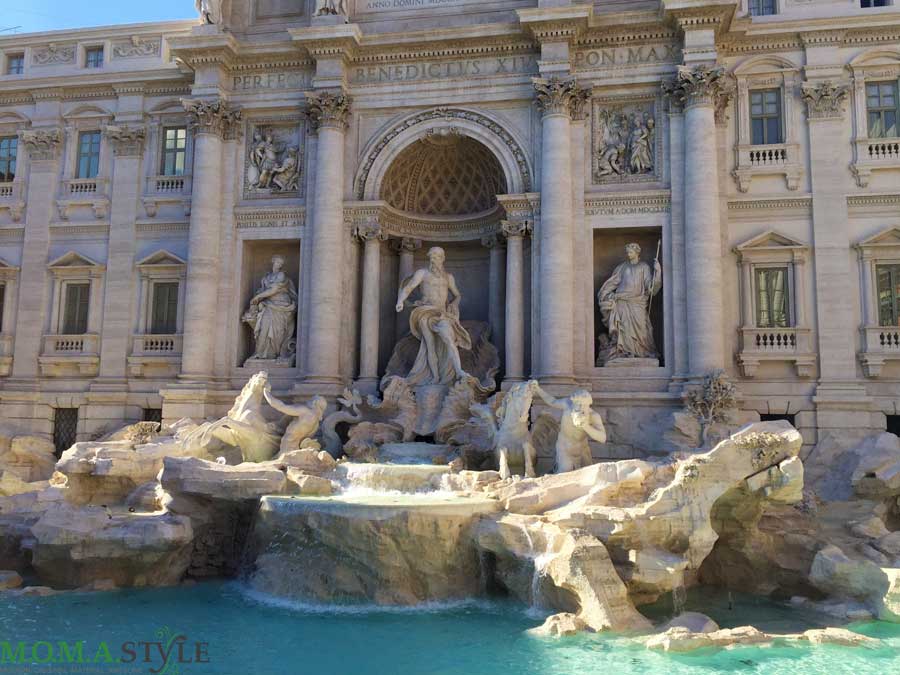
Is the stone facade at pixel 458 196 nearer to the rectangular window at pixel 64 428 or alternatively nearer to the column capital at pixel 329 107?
the column capital at pixel 329 107

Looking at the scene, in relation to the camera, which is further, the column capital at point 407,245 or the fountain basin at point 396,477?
the column capital at point 407,245

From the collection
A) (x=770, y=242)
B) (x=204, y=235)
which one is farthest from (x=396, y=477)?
(x=770, y=242)

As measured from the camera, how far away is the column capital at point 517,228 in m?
18.8

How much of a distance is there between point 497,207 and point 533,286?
2.67 meters

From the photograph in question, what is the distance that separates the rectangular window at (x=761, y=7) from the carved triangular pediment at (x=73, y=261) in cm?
1821

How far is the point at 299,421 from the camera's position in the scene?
55.6 feet

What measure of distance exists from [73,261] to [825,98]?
19747 millimetres

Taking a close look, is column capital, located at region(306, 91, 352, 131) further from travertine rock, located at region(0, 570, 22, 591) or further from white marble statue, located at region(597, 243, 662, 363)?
travertine rock, located at region(0, 570, 22, 591)

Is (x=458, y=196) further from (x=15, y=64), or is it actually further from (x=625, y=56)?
(x=15, y=64)

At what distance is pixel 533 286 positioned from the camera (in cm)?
1873

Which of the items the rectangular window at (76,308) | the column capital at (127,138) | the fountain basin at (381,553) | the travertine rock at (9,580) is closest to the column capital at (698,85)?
the fountain basin at (381,553)

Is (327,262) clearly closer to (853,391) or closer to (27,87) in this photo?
(27,87)

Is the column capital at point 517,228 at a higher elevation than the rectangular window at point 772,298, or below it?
higher

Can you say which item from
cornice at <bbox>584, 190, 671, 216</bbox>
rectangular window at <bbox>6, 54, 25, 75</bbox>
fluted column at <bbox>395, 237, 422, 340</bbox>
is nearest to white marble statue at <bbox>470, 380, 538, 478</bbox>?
cornice at <bbox>584, 190, 671, 216</bbox>
